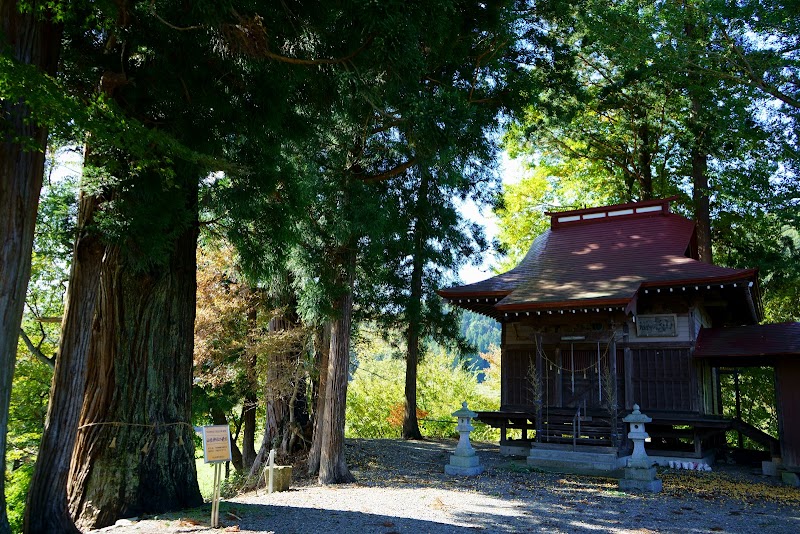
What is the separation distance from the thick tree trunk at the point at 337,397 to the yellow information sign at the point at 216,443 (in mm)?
4049

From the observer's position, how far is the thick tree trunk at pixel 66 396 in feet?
18.8

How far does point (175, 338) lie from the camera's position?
283 inches

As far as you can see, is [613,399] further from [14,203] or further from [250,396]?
[14,203]

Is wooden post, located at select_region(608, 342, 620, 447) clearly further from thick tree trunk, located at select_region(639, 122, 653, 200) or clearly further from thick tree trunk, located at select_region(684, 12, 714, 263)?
thick tree trunk, located at select_region(639, 122, 653, 200)

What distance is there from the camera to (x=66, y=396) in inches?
233

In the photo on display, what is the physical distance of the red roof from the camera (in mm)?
11609

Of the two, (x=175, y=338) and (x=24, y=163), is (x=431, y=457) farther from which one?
(x=24, y=163)

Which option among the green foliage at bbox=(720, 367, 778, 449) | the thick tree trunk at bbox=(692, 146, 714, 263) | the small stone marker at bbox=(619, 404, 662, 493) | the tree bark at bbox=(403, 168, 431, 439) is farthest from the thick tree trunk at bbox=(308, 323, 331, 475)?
the green foliage at bbox=(720, 367, 778, 449)

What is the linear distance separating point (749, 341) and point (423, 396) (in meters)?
15.4

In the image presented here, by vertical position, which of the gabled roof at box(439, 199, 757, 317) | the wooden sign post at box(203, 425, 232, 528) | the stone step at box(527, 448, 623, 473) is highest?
the gabled roof at box(439, 199, 757, 317)

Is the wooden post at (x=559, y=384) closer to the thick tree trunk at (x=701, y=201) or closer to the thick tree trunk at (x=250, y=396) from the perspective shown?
the thick tree trunk at (x=701, y=201)

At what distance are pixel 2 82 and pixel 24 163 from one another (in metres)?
1.14

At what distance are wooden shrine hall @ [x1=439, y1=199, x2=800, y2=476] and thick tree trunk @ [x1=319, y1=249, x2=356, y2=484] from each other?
13.2ft

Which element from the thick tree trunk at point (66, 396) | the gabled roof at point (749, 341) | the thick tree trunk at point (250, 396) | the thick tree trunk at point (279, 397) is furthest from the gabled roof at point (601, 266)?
the thick tree trunk at point (66, 396)
